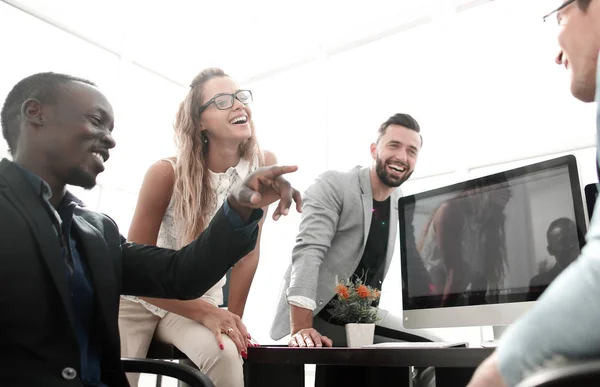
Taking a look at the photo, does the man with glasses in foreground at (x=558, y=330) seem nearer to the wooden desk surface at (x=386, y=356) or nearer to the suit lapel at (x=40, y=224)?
the wooden desk surface at (x=386, y=356)

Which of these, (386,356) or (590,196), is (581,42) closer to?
(386,356)

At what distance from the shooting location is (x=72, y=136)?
4.10 ft

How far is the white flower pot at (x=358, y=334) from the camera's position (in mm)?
1689

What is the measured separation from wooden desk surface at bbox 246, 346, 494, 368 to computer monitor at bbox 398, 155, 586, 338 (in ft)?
1.97

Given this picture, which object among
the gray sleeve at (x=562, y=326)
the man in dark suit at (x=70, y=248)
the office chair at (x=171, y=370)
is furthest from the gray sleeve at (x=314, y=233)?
the gray sleeve at (x=562, y=326)

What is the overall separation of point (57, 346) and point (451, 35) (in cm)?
416

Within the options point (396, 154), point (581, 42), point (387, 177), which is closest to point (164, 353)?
point (387, 177)

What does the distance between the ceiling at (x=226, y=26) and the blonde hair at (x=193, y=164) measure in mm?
2805

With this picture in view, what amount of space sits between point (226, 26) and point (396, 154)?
3128mm

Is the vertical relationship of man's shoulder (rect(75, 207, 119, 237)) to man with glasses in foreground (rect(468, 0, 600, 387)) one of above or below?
above

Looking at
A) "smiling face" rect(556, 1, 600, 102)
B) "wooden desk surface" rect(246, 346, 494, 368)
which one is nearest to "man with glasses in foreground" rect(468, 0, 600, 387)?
"smiling face" rect(556, 1, 600, 102)

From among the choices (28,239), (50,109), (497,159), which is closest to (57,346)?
(28,239)

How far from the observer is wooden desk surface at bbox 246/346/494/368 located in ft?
3.74

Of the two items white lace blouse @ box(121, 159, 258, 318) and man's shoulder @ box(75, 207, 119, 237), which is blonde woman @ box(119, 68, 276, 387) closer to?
white lace blouse @ box(121, 159, 258, 318)
